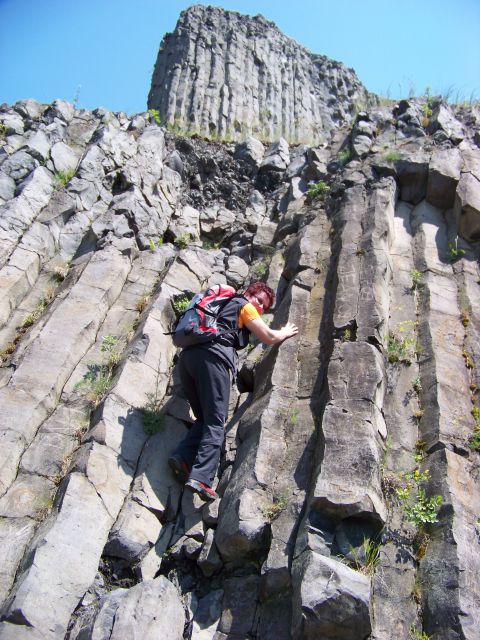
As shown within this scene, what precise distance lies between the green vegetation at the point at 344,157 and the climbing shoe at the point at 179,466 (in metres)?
7.15

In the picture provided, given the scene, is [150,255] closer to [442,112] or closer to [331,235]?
[331,235]

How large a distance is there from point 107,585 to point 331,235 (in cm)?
637

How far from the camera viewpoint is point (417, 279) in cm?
944

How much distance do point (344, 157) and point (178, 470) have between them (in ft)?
24.2

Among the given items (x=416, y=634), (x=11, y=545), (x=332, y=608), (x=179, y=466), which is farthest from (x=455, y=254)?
(x=11, y=545)

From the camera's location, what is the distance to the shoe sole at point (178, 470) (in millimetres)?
7281

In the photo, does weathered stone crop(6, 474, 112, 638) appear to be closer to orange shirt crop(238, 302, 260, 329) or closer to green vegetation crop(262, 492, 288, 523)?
green vegetation crop(262, 492, 288, 523)

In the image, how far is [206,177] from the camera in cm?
1430

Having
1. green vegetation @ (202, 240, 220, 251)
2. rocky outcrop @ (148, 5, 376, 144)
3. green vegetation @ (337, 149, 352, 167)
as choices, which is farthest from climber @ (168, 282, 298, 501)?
rocky outcrop @ (148, 5, 376, 144)

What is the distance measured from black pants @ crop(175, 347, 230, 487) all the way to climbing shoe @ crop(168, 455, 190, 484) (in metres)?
0.06

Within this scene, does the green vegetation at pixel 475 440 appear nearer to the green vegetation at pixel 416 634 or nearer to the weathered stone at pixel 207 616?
the green vegetation at pixel 416 634

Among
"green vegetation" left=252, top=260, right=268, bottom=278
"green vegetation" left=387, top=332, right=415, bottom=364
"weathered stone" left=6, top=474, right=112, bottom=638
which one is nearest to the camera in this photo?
"weathered stone" left=6, top=474, right=112, bottom=638

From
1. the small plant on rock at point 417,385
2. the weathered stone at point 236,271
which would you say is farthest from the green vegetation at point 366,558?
the weathered stone at point 236,271

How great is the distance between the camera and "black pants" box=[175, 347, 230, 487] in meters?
7.22
